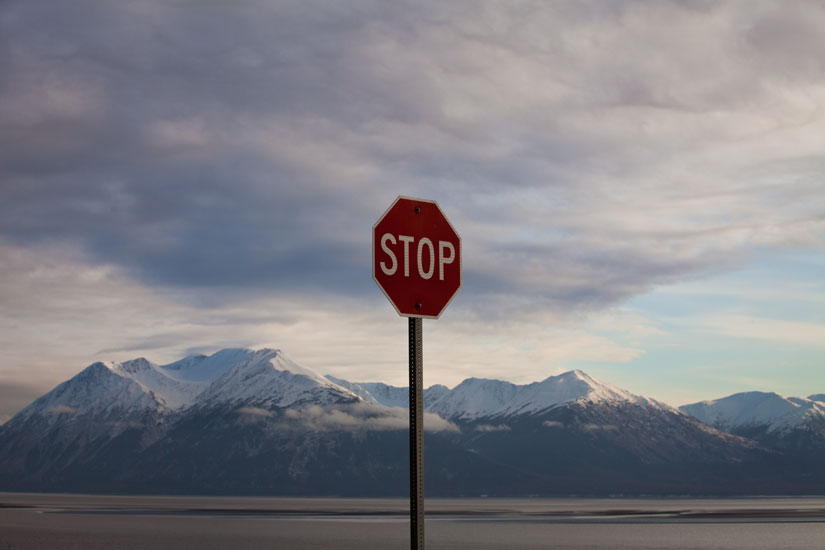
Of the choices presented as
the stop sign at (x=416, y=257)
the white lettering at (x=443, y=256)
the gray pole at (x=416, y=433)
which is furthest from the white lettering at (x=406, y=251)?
the gray pole at (x=416, y=433)

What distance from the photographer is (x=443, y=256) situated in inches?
554

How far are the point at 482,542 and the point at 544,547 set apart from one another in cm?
1779

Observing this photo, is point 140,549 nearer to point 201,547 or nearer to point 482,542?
point 201,547

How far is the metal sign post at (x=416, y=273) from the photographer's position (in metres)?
13.3

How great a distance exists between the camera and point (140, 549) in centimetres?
15912

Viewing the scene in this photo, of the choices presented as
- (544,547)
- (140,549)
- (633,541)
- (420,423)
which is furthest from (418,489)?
(633,541)

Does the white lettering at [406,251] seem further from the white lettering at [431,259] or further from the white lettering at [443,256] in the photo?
the white lettering at [443,256]

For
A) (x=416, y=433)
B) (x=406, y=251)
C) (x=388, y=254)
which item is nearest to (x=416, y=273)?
(x=406, y=251)

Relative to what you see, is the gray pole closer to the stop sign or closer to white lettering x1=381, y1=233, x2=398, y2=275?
the stop sign

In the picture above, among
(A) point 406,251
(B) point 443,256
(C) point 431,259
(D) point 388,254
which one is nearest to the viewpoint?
(D) point 388,254

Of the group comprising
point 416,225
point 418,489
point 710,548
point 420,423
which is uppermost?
point 416,225

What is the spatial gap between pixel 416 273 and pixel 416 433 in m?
2.28

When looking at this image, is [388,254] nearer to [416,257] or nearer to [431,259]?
[416,257]

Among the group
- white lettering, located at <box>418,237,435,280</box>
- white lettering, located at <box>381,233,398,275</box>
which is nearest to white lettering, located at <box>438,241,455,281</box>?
white lettering, located at <box>418,237,435,280</box>
